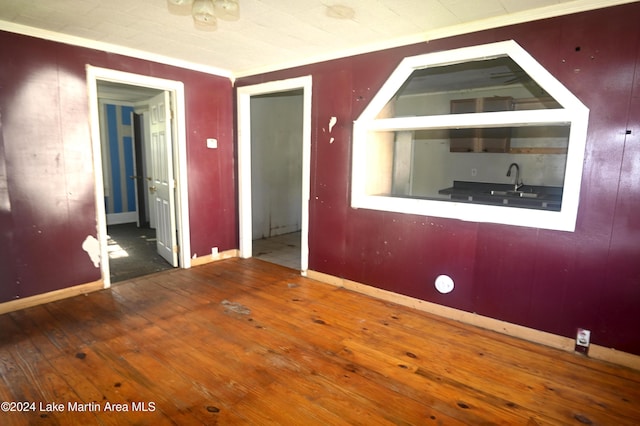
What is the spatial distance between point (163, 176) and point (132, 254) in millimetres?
1329

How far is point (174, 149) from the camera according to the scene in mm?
4160

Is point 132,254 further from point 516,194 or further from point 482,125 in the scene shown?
point 516,194

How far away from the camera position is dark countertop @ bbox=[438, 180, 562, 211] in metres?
3.82

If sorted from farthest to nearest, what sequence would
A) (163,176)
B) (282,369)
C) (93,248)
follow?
(163,176)
(93,248)
(282,369)

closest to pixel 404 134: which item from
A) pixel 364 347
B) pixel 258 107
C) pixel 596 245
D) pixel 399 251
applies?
pixel 258 107

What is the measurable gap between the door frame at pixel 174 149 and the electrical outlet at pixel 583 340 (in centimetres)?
399

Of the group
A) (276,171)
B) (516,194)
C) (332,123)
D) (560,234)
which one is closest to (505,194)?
(516,194)

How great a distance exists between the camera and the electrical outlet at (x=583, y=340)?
250 cm

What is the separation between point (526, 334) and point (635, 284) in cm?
80

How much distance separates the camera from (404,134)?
6055 mm

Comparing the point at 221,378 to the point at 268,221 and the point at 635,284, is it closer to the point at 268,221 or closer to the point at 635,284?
the point at 635,284

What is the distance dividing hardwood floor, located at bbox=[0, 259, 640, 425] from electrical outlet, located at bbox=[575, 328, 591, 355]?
0.39ft

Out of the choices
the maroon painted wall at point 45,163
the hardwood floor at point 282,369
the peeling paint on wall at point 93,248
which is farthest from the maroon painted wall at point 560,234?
the peeling paint on wall at point 93,248

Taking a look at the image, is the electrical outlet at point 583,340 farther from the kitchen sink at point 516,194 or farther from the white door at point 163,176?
the white door at point 163,176
